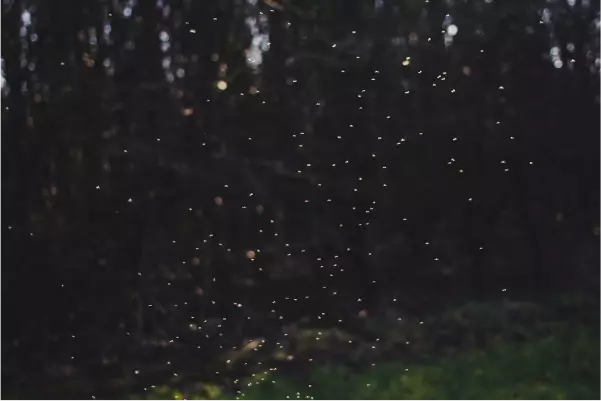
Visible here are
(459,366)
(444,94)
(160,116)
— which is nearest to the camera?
(459,366)

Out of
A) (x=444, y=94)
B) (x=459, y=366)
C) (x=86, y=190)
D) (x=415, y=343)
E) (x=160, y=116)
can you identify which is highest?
(x=444, y=94)

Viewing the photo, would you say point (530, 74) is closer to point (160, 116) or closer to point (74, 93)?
point (160, 116)

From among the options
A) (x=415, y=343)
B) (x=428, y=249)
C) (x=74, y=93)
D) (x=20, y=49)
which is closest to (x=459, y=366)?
(x=415, y=343)

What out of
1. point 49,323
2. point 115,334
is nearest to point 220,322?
point 115,334

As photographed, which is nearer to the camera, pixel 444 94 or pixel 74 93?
pixel 74 93

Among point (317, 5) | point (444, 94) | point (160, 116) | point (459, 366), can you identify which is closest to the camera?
point (459, 366)

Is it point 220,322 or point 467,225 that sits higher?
point 467,225

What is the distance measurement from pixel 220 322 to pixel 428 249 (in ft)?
6.13

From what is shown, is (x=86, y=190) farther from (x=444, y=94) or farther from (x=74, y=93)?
(x=444, y=94)

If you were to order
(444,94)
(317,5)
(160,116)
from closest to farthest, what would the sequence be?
1. (160,116)
2. (317,5)
3. (444,94)

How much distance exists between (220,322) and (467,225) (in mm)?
2261

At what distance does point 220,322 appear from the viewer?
563 centimetres

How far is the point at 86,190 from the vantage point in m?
5.30

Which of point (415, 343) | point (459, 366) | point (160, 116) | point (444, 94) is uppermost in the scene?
point (444, 94)
